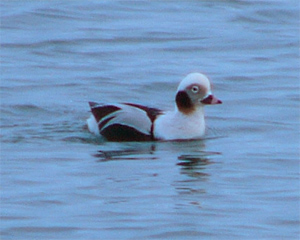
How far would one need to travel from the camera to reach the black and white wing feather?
1259 cm

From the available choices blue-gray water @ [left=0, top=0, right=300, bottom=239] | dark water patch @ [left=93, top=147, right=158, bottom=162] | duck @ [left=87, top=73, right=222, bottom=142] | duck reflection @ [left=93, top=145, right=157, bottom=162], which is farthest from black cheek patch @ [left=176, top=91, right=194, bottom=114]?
dark water patch @ [left=93, top=147, right=158, bottom=162]

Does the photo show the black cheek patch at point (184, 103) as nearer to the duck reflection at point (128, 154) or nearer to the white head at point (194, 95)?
the white head at point (194, 95)

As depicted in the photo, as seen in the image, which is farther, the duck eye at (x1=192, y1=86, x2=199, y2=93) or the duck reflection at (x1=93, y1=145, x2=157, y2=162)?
the duck eye at (x1=192, y1=86, x2=199, y2=93)

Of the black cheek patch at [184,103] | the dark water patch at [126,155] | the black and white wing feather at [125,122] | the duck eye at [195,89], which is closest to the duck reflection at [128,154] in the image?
the dark water patch at [126,155]

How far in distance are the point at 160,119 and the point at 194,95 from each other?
0.47 metres

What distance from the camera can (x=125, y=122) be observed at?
12617 mm

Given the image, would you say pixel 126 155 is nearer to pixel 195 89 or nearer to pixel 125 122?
pixel 125 122

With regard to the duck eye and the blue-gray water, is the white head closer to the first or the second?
the duck eye

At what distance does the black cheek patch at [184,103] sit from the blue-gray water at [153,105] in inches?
15.2

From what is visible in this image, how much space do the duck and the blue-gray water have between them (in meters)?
0.17

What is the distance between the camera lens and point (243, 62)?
56.5ft

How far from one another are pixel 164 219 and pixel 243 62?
8.10m

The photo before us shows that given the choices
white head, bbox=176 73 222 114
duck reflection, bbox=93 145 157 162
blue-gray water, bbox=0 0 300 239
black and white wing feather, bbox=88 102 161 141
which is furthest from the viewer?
white head, bbox=176 73 222 114

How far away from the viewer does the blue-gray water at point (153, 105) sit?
371 inches
